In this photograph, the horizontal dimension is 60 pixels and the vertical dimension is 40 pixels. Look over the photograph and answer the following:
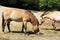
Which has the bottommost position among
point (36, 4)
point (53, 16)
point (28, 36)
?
point (28, 36)

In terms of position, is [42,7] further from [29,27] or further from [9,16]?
[9,16]

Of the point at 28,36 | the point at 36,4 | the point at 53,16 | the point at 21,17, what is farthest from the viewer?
the point at 36,4

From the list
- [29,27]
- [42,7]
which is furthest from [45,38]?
[42,7]

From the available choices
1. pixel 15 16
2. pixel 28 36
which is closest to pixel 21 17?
pixel 15 16

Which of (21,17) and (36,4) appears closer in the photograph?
(21,17)

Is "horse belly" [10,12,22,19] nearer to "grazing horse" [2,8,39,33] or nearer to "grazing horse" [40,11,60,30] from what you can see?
"grazing horse" [2,8,39,33]

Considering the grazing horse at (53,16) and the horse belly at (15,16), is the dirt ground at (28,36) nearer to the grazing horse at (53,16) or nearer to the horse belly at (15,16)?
the grazing horse at (53,16)

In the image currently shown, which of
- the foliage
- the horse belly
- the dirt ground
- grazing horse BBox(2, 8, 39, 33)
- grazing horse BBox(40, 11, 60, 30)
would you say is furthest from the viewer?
the foliage

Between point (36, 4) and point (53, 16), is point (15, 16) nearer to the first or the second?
point (53, 16)

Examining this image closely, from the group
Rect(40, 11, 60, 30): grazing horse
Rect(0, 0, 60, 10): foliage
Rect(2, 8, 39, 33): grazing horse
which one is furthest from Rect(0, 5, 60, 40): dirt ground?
Rect(0, 0, 60, 10): foliage

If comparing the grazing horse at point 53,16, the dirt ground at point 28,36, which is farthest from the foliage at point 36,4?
the dirt ground at point 28,36

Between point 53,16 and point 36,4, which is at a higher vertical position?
point 36,4

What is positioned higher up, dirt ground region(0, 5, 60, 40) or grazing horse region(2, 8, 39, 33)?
grazing horse region(2, 8, 39, 33)

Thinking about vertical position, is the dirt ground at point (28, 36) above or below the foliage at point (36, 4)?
below
